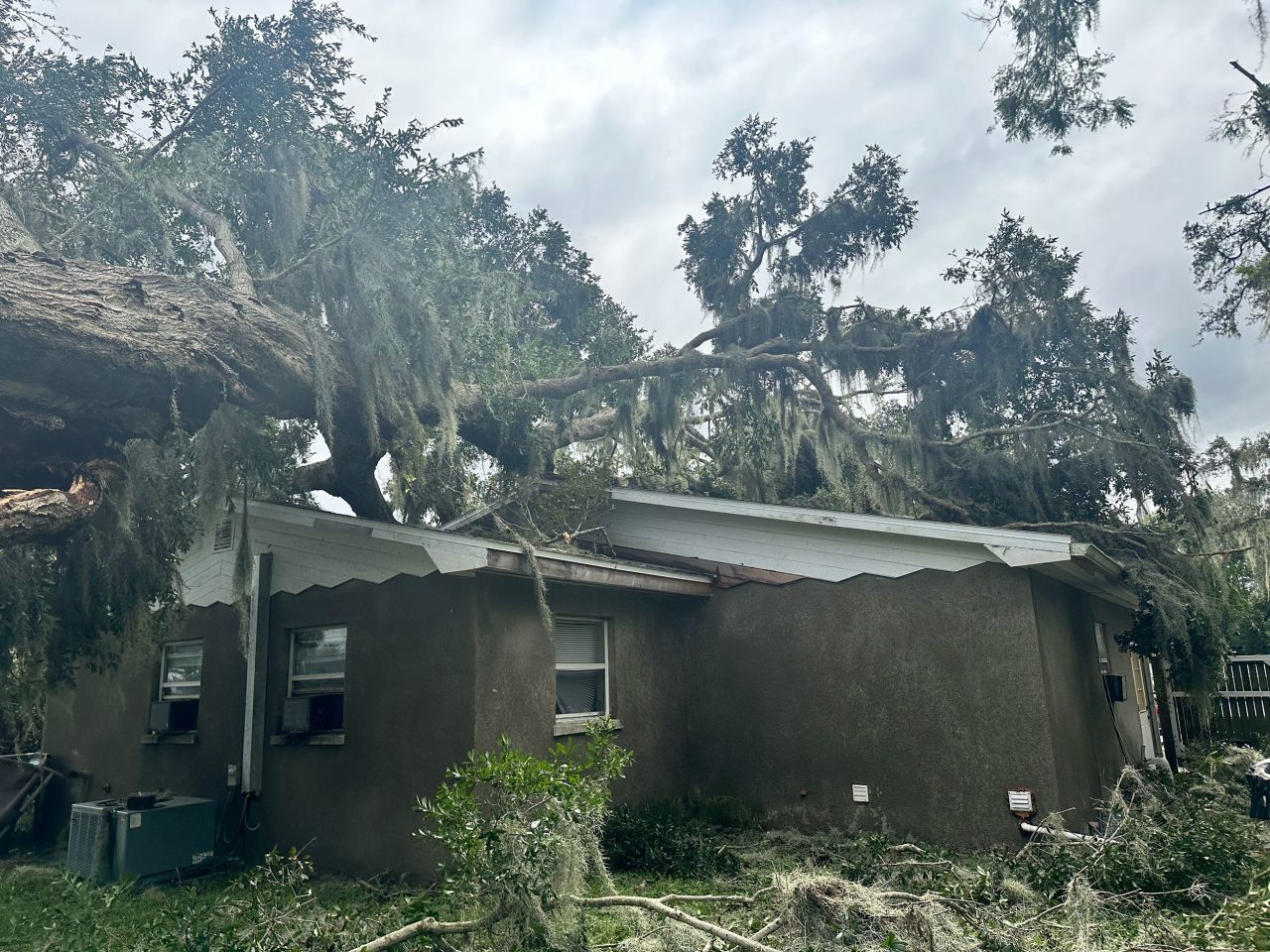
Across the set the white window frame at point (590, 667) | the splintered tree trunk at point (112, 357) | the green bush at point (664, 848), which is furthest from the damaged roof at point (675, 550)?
the green bush at point (664, 848)

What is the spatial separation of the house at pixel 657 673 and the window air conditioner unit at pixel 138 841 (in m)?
0.48

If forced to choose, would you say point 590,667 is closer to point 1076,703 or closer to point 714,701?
point 714,701

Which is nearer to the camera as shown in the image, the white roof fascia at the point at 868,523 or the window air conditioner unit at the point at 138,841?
the white roof fascia at the point at 868,523

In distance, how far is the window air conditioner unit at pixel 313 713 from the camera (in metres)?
7.54

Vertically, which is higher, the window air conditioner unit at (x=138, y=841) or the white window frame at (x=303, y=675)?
the white window frame at (x=303, y=675)

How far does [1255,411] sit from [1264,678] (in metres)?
5.21

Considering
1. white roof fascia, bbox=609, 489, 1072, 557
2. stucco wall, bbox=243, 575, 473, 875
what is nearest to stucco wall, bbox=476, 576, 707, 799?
stucco wall, bbox=243, 575, 473, 875

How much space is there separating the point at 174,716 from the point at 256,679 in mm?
1661

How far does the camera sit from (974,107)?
892cm

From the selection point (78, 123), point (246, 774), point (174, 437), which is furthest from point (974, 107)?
point (246, 774)

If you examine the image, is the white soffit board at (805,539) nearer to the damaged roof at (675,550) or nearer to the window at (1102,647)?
the damaged roof at (675,550)

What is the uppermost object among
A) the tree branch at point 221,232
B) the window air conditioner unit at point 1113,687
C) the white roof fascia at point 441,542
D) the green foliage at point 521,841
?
the tree branch at point 221,232

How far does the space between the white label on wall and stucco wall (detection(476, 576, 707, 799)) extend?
3107 millimetres

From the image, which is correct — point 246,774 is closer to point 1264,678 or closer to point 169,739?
point 169,739
